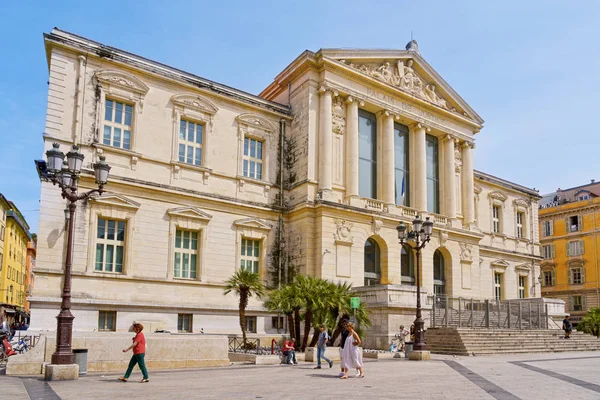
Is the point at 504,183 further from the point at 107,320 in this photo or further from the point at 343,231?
the point at 107,320

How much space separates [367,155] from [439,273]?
9.06 meters

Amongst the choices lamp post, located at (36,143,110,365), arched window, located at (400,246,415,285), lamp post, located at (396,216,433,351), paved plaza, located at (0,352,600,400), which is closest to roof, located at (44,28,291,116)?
arched window, located at (400,246,415,285)

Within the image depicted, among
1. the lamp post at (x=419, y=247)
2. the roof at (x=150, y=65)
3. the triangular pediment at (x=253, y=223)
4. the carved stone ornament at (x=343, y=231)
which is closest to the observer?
the lamp post at (x=419, y=247)

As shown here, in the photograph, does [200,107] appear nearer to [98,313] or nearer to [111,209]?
[111,209]

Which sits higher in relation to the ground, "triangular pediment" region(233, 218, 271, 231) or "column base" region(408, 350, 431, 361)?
"triangular pediment" region(233, 218, 271, 231)

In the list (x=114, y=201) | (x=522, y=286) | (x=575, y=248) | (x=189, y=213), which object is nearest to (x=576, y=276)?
(x=575, y=248)

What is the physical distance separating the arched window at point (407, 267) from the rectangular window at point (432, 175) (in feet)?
12.8

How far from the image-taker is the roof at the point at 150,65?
2550 cm

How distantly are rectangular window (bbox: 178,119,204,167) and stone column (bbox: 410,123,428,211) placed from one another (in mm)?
13638

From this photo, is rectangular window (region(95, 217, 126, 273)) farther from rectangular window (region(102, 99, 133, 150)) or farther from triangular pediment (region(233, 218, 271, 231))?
triangular pediment (region(233, 218, 271, 231))

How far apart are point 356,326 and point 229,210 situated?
9.24m

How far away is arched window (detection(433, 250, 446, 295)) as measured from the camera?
35.8m

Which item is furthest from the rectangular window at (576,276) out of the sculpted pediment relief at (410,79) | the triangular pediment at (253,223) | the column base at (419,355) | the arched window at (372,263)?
the column base at (419,355)

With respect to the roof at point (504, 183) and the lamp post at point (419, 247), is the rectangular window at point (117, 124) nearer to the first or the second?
the lamp post at point (419, 247)
